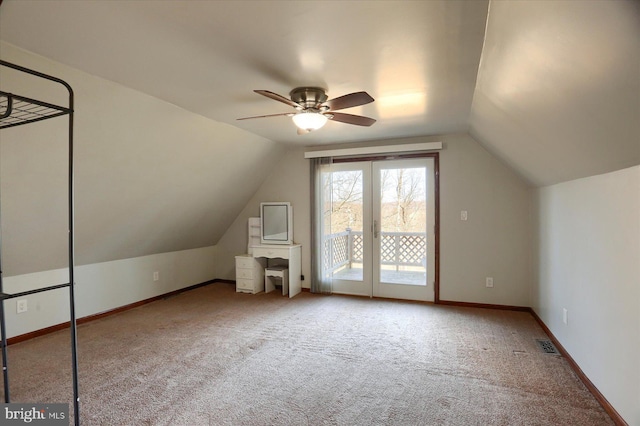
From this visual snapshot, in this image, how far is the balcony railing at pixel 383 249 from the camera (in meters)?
4.63

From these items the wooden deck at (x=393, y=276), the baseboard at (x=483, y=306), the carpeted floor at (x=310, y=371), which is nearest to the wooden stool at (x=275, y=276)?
the wooden deck at (x=393, y=276)

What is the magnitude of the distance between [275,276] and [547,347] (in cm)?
339

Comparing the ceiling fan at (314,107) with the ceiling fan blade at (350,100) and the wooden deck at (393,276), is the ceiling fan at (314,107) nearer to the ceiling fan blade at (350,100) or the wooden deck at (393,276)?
the ceiling fan blade at (350,100)

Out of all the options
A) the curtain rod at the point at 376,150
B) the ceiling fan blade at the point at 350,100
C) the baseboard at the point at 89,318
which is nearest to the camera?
the ceiling fan blade at the point at 350,100

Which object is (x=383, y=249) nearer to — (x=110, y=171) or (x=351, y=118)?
(x=351, y=118)

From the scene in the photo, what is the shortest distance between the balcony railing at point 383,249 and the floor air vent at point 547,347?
1.64m

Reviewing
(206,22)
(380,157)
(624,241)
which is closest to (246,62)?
(206,22)

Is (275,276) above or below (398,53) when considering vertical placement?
below

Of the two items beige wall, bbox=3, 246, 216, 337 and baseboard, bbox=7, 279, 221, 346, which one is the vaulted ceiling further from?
baseboard, bbox=7, 279, 221, 346

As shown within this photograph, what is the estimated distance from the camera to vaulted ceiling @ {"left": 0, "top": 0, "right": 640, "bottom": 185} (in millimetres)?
1435

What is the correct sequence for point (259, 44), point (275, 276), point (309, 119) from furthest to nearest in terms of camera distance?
1. point (275, 276)
2. point (309, 119)
3. point (259, 44)

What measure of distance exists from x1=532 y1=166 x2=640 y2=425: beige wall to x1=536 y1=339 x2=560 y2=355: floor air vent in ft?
0.35

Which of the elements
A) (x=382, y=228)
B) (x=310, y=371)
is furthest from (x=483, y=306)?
(x=310, y=371)

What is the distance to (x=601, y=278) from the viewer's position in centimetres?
223
